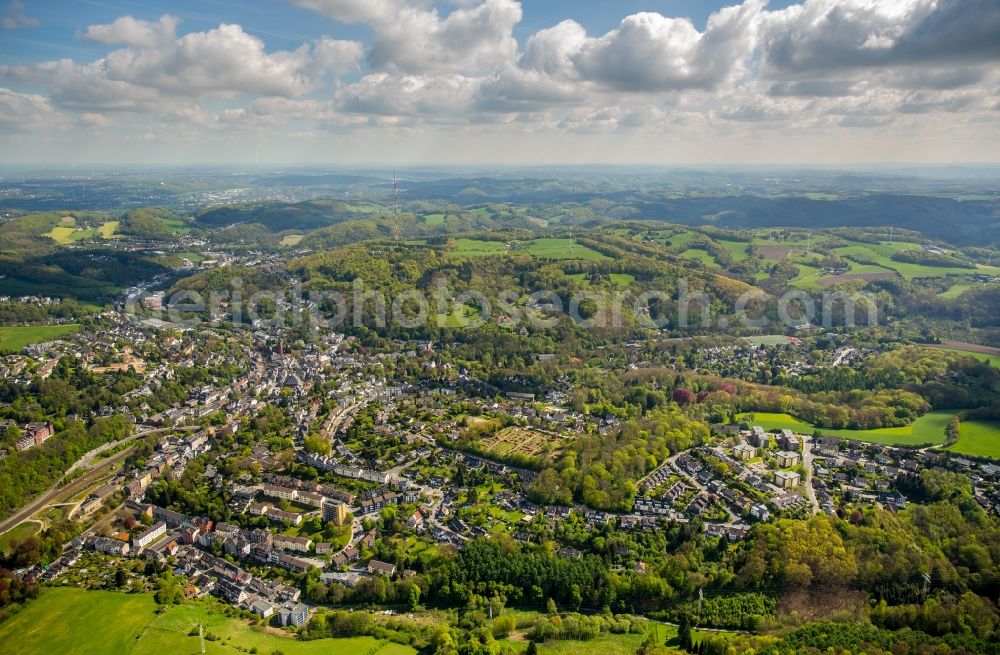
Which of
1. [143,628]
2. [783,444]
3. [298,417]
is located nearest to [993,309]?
[783,444]

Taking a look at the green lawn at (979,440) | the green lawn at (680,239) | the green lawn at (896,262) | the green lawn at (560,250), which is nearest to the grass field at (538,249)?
the green lawn at (560,250)

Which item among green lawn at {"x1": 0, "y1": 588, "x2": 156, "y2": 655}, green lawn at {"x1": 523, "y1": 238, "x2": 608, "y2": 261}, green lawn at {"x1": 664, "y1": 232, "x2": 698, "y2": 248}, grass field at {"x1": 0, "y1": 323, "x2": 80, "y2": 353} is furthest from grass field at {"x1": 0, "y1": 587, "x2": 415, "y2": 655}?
green lawn at {"x1": 664, "y1": 232, "x2": 698, "y2": 248}

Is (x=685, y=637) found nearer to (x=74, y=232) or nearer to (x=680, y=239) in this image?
(x=680, y=239)

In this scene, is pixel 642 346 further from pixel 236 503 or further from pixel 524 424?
pixel 236 503

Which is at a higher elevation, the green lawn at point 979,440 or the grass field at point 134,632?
the green lawn at point 979,440

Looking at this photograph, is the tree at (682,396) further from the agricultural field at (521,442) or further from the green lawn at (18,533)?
the green lawn at (18,533)

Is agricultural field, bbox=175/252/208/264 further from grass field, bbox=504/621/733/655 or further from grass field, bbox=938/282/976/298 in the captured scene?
grass field, bbox=938/282/976/298
